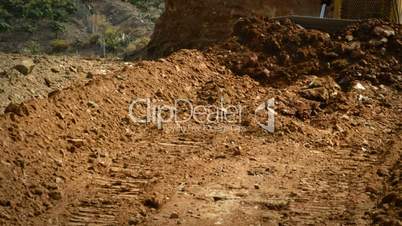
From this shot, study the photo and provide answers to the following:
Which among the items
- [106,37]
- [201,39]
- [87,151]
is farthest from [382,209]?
[106,37]

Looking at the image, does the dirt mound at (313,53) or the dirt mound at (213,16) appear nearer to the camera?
the dirt mound at (313,53)

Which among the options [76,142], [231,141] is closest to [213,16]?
[231,141]

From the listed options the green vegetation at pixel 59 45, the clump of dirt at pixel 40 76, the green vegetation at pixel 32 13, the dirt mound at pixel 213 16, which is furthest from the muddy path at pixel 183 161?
the green vegetation at pixel 32 13

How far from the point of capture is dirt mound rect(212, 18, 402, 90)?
9.36 meters

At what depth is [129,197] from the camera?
18.6ft

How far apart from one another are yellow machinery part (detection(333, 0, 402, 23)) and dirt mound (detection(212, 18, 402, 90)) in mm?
2088

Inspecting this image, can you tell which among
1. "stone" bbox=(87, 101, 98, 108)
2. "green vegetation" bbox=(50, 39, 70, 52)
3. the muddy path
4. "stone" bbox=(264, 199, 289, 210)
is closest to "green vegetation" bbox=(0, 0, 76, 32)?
"green vegetation" bbox=(50, 39, 70, 52)

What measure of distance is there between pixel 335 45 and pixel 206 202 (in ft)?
15.6

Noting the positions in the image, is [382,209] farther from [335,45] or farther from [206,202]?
[335,45]

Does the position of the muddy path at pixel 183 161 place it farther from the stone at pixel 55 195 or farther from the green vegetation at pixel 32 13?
the green vegetation at pixel 32 13

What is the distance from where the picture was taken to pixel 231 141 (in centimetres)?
729

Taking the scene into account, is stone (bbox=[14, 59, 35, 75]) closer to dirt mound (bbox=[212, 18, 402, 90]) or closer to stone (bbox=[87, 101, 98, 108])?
stone (bbox=[87, 101, 98, 108])

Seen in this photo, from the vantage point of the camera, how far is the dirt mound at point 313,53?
368 inches

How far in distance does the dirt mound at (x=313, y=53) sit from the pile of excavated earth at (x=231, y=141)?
2 centimetres
